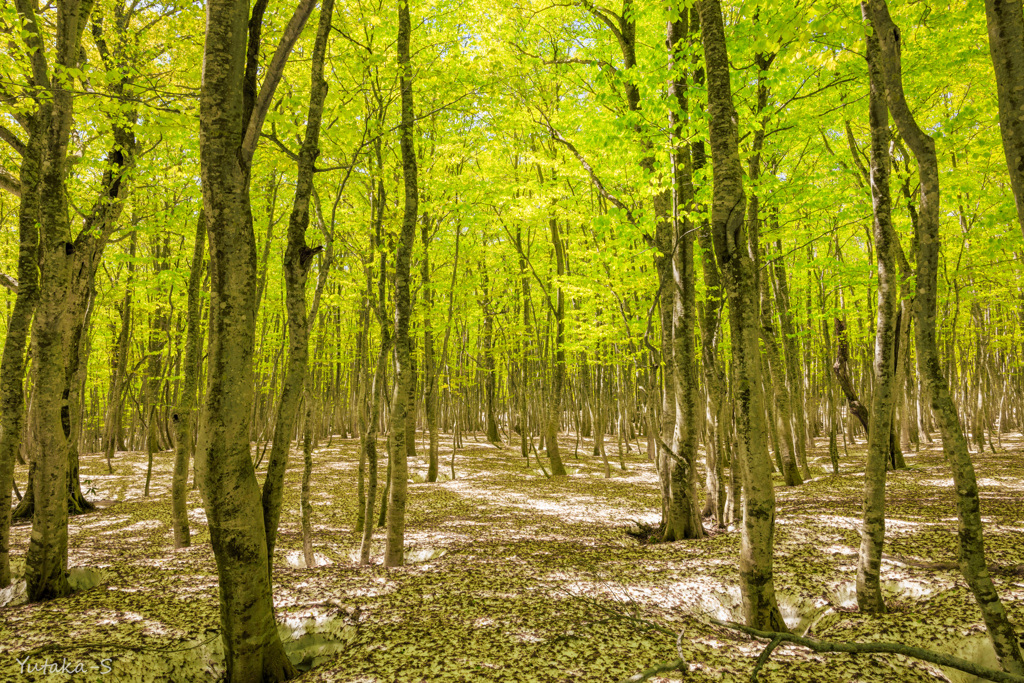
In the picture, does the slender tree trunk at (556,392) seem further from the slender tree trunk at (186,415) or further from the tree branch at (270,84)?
the tree branch at (270,84)

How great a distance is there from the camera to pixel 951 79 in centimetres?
948

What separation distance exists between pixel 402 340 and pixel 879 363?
5067 mm

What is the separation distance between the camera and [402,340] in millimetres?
6254

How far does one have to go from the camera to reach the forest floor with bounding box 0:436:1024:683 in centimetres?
378

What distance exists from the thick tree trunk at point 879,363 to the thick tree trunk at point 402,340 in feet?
16.1

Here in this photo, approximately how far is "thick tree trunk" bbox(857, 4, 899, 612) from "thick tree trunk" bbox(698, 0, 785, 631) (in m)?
1.09

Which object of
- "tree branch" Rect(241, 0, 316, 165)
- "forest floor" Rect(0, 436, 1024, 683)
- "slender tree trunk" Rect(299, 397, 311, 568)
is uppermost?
"tree branch" Rect(241, 0, 316, 165)

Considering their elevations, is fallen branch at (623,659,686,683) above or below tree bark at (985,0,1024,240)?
below

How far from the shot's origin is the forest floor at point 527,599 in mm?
3777

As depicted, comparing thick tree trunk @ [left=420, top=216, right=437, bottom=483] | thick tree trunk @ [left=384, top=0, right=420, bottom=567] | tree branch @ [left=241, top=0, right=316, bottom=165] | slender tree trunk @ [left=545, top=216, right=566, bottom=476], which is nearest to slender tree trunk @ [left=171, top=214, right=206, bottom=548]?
thick tree trunk @ [left=384, top=0, right=420, bottom=567]

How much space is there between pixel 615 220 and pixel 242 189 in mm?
5419

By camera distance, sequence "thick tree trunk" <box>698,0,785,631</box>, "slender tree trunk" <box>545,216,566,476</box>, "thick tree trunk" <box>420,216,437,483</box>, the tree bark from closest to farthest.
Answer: the tree bark < "thick tree trunk" <box>698,0,785,631</box> < "thick tree trunk" <box>420,216,437,483</box> < "slender tree trunk" <box>545,216,566,476</box>

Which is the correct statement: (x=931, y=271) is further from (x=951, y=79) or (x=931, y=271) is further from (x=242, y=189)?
(x=951, y=79)

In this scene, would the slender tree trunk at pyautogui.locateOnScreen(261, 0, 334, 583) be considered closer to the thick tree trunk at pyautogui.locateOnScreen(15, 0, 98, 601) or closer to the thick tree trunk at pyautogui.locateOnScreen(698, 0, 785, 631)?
the thick tree trunk at pyautogui.locateOnScreen(15, 0, 98, 601)
